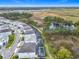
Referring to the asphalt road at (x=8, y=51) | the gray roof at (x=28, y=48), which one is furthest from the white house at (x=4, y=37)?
the gray roof at (x=28, y=48)

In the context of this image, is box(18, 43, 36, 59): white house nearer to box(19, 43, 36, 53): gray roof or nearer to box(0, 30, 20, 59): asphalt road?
box(19, 43, 36, 53): gray roof

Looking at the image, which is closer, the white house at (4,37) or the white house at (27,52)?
the white house at (27,52)

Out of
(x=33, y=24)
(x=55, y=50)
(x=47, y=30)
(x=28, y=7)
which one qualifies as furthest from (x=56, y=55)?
(x=28, y=7)

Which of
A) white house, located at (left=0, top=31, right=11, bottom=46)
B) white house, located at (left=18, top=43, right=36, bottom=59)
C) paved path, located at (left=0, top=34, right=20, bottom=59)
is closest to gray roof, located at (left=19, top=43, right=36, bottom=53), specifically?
white house, located at (left=18, top=43, right=36, bottom=59)

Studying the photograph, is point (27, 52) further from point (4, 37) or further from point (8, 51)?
point (4, 37)

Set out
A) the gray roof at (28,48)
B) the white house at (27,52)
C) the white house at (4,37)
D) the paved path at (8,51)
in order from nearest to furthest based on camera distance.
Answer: the white house at (27,52) → the paved path at (8,51) → the gray roof at (28,48) → the white house at (4,37)

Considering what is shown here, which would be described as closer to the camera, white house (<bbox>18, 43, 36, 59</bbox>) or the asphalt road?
white house (<bbox>18, 43, 36, 59</bbox>)

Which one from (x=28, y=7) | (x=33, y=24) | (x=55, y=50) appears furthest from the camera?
(x=28, y=7)

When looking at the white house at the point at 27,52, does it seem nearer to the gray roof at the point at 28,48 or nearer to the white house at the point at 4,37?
the gray roof at the point at 28,48

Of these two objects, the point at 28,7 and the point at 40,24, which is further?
→ the point at 28,7

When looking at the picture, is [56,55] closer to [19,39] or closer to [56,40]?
[56,40]

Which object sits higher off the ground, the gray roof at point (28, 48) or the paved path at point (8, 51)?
the gray roof at point (28, 48)
